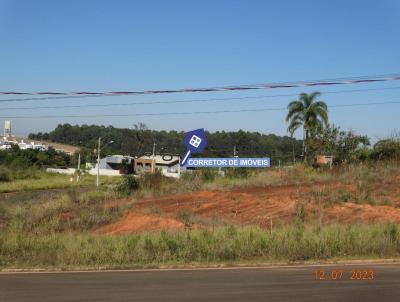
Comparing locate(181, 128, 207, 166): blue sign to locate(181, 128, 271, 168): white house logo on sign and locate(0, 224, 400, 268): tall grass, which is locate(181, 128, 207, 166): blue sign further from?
locate(0, 224, 400, 268): tall grass

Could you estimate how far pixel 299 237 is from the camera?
1367 cm

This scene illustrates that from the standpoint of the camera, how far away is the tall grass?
12.5 metres

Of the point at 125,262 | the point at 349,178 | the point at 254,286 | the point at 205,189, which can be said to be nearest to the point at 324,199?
the point at 349,178

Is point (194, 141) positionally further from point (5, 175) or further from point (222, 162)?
point (5, 175)

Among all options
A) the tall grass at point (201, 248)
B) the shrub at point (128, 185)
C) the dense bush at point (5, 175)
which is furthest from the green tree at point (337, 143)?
the dense bush at point (5, 175)

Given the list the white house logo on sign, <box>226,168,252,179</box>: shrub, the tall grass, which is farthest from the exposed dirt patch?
the white house logo on sign

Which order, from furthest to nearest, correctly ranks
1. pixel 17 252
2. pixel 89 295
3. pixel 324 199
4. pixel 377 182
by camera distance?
pixel 377 182
pixel 324 199
pixel 17 252
pixel 89 295

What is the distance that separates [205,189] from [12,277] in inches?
731

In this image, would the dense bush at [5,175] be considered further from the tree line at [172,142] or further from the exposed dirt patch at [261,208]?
the exposed dirt patch at [261,208]

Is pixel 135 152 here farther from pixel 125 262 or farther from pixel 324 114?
pixel 125 262

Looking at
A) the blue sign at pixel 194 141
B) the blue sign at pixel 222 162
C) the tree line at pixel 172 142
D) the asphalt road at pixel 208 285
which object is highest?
the tree line at pixel 172 142
